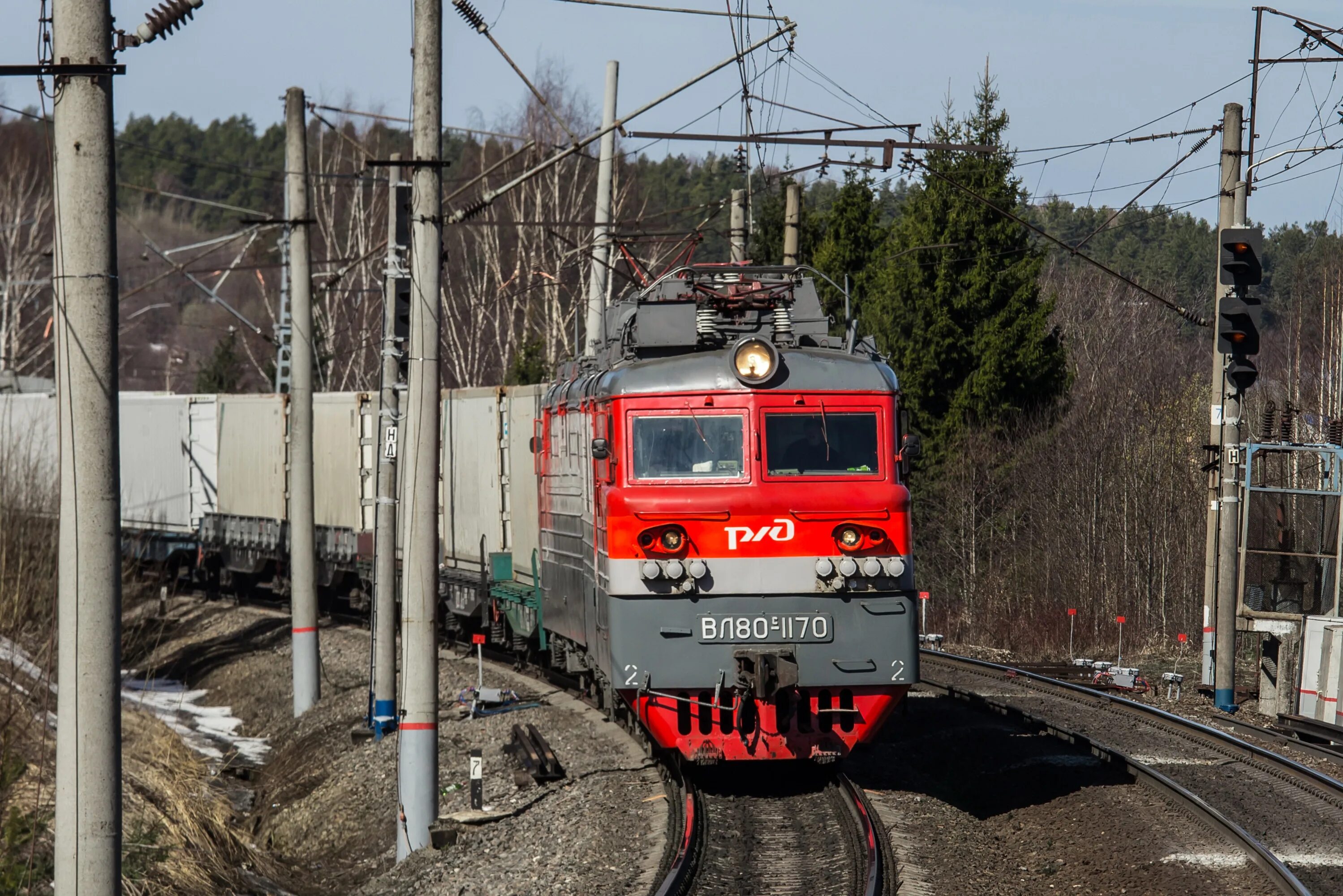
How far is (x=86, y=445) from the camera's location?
598 centimetres

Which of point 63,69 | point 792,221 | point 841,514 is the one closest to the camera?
point 63,69

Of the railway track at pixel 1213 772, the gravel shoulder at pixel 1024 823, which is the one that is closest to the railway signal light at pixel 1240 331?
the railway track at pixel 1213 772

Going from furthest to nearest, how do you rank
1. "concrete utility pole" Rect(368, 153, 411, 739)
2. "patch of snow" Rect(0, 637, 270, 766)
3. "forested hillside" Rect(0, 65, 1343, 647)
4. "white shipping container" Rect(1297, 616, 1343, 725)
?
"forested hillside" Rect(0, 65, 1343, 647) → "patch of snow" Rect(0, 637, 270, 766) → "concrete utility pole" Rect(368, 153, 411, 739) → "white shipping container" Rect(1297, 616, 1343, 725)

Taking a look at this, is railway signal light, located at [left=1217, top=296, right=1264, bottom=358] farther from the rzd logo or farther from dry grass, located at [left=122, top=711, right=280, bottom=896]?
dry grass, located at [left=122, top=711, right=280, bottom=896]

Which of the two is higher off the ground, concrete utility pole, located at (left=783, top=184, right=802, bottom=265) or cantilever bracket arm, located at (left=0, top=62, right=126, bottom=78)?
concrete utility pole, located at (left=783, top=184, right=802, bottom=265)

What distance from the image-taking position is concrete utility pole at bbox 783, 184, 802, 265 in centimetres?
2428

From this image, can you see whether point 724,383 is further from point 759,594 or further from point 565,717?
point 565,717

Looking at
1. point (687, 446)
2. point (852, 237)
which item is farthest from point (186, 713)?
point (852, 237)

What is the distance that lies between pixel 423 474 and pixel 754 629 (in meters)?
3.09

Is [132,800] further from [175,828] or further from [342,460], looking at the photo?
[342,460]

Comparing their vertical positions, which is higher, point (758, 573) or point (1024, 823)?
point (758, 573)

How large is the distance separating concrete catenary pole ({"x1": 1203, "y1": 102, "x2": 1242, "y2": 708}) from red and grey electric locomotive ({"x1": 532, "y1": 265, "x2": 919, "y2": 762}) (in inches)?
280

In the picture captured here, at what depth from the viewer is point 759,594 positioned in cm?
1082

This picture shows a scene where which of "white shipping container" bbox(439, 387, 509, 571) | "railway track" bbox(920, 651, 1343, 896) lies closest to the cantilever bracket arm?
"railway track" bbox(920, 651, 1343, 896)
